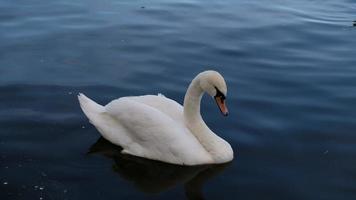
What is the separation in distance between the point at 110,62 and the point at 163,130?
12.9 ft

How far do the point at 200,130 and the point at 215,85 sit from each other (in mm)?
668

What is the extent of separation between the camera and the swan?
24.4ft

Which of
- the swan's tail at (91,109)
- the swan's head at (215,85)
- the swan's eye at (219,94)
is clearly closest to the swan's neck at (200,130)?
the swan's head at (215,85)

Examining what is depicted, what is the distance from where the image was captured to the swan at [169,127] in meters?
7.45

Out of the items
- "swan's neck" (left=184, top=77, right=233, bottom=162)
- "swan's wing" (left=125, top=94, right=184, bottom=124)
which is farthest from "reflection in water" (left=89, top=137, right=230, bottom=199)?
"swan's wing" (left=125, top=94, right=184, bottom=124)

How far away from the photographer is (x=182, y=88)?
9.98 meters

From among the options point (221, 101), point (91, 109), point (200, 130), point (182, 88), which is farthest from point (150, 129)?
point (182, 88)

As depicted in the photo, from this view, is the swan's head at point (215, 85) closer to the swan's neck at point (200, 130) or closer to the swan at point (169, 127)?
the swan at point (169, 127)

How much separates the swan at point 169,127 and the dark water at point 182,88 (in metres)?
0.17

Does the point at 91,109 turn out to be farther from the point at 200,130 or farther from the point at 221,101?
the point at 221,101

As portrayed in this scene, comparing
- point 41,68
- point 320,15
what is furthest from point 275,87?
point 320,15

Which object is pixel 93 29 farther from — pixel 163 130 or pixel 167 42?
pixel 163 130

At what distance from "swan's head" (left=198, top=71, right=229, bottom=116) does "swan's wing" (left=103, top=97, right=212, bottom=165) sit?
23.1 inches

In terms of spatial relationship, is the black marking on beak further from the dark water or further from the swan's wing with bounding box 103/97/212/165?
the dark water
